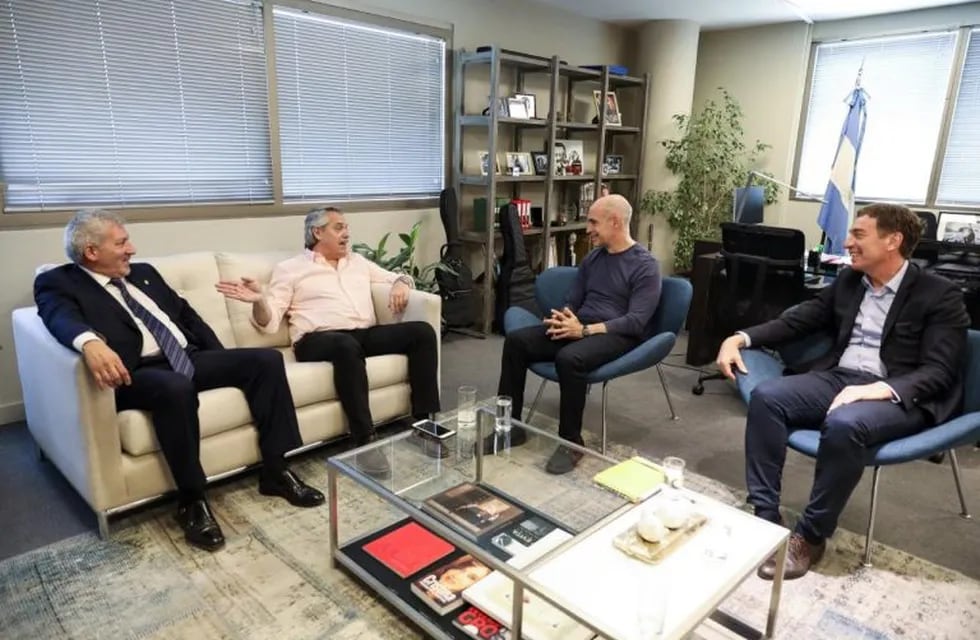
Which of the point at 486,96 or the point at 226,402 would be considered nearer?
the point at 226,402

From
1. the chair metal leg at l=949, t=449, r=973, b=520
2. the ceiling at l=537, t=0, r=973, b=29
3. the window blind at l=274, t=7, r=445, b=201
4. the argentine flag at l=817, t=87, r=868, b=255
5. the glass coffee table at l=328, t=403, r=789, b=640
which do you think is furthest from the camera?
the ceiling at l=537, t=0, r=973, b=29

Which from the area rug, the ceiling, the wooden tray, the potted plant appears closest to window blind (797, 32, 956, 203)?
the ceiling

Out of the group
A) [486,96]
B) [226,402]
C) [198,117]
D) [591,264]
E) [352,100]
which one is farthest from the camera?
[486,96]

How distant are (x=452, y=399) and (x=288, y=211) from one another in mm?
1554

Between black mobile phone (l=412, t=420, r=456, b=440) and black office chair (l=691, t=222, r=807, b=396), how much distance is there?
1845 mm

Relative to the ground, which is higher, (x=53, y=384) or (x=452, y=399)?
(x=53, y=384)

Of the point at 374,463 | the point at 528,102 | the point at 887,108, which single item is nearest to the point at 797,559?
the point at 374,463

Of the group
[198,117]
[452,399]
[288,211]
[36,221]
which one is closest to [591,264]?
[452,399]

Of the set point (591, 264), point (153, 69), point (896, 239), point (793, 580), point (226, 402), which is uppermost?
point (153, 69)

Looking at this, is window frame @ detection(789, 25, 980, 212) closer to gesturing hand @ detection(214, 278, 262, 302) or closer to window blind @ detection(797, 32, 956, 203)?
window blind @ detection(797, 32, 956, 203)

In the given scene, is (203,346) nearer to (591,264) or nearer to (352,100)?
(591,264)

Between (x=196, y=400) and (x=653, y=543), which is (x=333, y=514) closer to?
(x=196, y=400)

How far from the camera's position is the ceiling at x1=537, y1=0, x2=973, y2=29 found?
4676mm

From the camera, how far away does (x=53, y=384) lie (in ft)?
6.71
